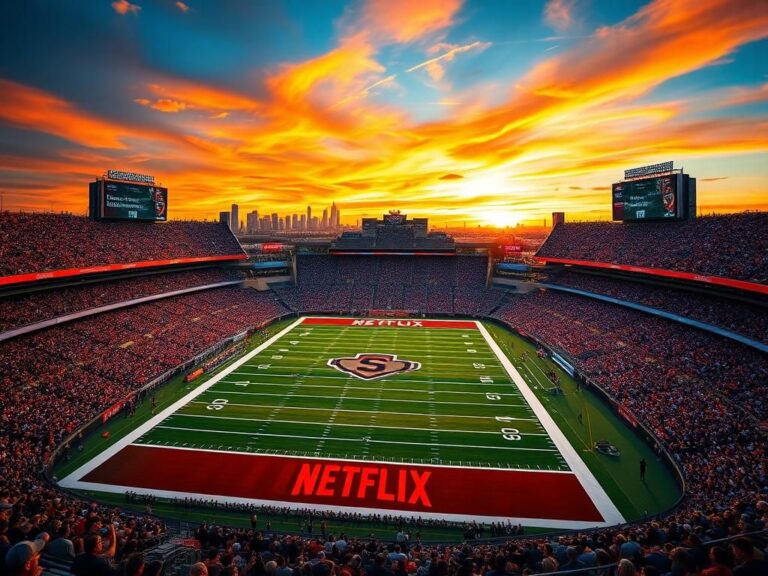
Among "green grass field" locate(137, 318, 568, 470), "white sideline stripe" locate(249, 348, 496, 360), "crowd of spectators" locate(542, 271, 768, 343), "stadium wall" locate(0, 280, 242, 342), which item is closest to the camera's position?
"green grass field" locate(137, 318, 568, 470)

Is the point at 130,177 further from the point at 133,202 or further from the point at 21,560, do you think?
the point at 21,560

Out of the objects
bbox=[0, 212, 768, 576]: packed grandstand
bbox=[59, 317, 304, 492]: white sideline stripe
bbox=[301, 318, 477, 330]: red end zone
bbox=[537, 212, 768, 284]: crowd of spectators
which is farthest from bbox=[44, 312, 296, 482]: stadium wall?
bbox=[537, 212, 768, 284]: crowd of spectators

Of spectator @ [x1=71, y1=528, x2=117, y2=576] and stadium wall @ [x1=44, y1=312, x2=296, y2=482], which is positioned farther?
stadium wall @ [x1=44, y1=312, x2=296, y2=482]

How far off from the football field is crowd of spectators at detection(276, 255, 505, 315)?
23870 millimetres

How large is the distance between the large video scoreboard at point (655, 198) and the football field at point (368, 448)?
23097 mm

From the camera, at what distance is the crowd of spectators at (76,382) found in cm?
1174

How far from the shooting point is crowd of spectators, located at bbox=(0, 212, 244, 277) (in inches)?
1273

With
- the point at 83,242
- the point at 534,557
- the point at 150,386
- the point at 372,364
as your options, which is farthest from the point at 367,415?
the point at 83,242

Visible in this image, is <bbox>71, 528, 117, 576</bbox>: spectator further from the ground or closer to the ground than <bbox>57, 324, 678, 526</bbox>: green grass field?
further from the ground

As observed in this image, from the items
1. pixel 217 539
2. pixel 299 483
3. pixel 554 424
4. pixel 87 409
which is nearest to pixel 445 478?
pixel 299 483

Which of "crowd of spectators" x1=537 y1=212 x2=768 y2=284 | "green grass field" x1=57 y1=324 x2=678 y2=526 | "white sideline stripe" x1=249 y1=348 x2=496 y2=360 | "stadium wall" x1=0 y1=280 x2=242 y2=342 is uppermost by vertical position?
"crowd of spectators" x1=537 y1=212 x2=768 y2=284

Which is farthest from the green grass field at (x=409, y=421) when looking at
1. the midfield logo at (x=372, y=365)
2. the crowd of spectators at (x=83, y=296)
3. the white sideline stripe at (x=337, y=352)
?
the crowd of spectators at (x=83, y=296)

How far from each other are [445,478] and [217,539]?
35.6ft

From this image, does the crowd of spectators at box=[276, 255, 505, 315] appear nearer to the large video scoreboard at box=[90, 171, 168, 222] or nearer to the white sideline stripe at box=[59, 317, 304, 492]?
the large video scoreboard at box=[90, 171, 168, 222]
